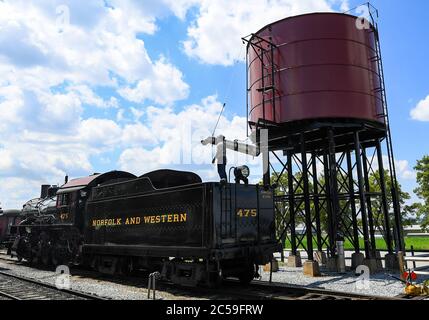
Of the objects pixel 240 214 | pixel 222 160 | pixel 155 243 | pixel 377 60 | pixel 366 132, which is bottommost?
pixel 155 243

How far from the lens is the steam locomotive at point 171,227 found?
27.6 feet

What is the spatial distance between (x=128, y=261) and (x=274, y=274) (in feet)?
16.0

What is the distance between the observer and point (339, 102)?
12.8 metres

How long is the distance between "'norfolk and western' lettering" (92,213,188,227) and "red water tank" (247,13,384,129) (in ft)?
19.5

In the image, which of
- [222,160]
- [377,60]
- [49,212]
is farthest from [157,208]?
[377,60]

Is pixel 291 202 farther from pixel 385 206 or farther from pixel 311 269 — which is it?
pixel 385 206

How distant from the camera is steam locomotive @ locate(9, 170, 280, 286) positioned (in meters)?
8.41

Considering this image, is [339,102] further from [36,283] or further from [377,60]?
[36,283]

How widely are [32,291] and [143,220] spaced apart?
319 centimetres

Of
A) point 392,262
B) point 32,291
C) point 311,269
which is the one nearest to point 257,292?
point 311,269

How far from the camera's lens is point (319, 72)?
13.0 meters

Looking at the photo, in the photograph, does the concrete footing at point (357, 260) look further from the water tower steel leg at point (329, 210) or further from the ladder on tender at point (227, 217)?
the ladder on tender at point (227, 217)

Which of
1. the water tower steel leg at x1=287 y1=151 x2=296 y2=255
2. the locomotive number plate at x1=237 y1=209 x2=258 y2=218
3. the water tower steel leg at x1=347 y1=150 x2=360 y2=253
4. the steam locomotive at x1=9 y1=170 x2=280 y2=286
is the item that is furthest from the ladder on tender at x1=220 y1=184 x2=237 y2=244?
the water tower steel leg at x1=347 y1=150 x2=360 y2=253
